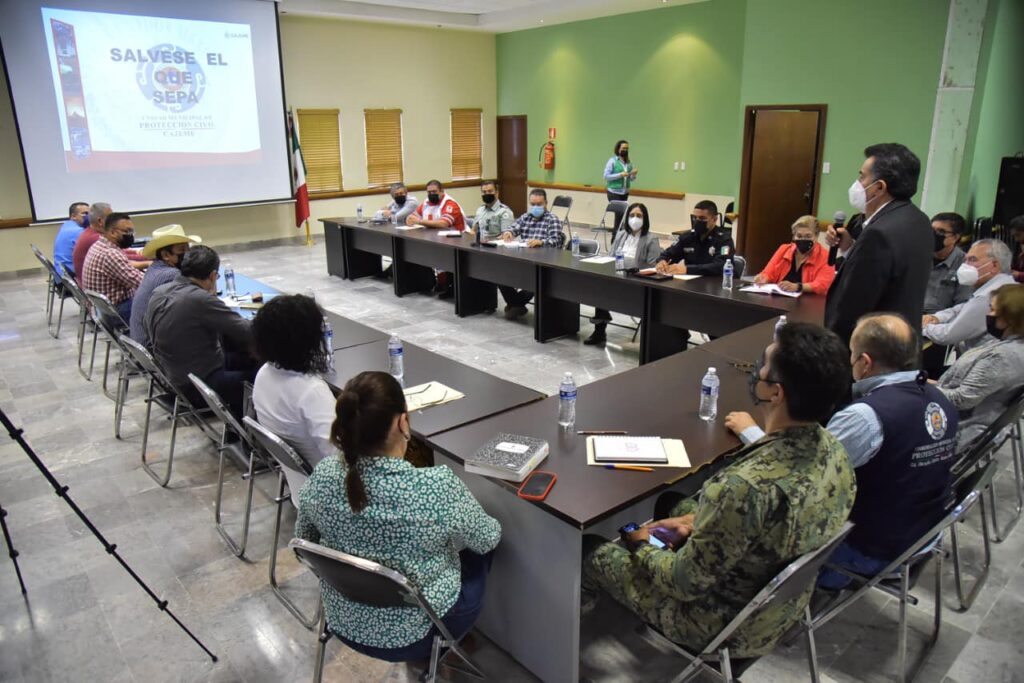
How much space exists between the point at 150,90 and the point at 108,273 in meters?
4.96

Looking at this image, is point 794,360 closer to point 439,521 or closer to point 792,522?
point 792,522

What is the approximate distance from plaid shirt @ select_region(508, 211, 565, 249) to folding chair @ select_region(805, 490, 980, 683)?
15.3 feet

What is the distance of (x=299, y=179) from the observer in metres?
10.0

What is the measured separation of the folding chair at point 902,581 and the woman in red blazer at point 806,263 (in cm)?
233

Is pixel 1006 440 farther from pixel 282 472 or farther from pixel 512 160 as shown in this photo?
pixel 512 160

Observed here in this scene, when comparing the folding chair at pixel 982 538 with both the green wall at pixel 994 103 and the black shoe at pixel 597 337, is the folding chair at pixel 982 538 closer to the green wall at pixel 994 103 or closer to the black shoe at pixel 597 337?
the black shoe at pixel 597 337

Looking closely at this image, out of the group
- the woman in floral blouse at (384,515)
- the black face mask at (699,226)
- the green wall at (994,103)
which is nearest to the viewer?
the woman in floral blouse at (384,515)

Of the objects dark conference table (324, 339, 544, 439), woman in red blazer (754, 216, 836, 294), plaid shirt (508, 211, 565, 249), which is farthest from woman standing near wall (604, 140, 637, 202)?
dark conference table (324, 339, 544, 439)

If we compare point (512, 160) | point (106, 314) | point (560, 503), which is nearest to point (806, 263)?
point (560, 503)

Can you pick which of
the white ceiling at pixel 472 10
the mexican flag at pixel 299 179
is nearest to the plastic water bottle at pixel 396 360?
the mexican flag at pixel 299 179

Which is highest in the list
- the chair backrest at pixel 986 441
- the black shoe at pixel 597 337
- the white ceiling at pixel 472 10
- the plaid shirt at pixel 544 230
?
the white ceiling at pixel 472 10

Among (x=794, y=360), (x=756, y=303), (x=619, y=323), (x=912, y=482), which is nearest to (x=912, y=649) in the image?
(x=912, y=482)

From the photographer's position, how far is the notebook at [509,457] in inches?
81.1

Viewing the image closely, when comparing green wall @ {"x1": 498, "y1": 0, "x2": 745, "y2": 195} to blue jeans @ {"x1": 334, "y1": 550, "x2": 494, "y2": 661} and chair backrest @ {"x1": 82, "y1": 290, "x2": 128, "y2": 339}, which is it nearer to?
chair backrest @ {"x1": 82, "y1": 290, "x2": 128, "y2": 339}
